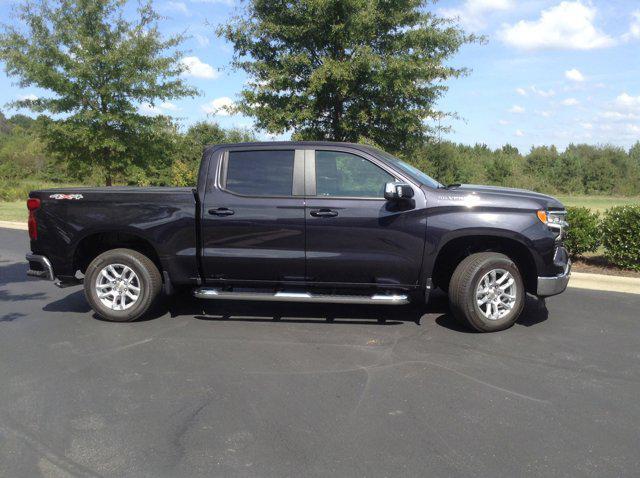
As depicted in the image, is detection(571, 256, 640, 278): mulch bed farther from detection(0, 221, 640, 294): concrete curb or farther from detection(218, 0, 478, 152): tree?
detection(218, 0, 478, 152): tree

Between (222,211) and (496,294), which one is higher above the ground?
(222,211)

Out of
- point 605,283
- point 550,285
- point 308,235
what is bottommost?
point 605,283

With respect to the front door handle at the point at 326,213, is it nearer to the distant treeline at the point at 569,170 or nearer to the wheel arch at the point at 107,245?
the wheel arch at the point at 107,245

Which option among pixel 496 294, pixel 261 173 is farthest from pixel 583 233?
pixel 261 173

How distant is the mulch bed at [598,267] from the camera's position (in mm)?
8180

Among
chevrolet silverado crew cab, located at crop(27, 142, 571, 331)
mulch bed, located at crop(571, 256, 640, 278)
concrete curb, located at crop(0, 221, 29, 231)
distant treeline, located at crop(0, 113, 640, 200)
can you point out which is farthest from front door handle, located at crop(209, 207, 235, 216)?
distant treeline, located at crop(0, 113, 640, 200)

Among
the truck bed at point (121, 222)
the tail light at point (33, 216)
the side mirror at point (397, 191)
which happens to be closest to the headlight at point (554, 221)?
the side mirror at point (397, 191)

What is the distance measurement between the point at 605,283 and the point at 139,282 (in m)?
6.36

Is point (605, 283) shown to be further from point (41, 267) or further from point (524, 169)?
point (524, 169)

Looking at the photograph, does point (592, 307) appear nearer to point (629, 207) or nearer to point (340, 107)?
point (629, 207)

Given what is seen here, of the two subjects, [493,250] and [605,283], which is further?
[605,283]

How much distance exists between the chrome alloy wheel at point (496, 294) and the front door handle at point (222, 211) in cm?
265

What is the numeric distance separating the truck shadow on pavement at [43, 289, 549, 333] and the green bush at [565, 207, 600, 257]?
2403 mm

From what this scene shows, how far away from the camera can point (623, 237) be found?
827cm
